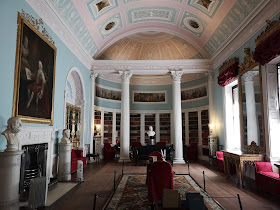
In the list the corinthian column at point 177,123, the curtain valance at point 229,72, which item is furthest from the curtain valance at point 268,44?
the corinthian column at point 177,123

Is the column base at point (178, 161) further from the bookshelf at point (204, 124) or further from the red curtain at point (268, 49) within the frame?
the red curtain at point (268, 49)

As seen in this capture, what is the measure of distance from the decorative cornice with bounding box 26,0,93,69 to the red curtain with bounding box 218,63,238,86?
23.8 ft

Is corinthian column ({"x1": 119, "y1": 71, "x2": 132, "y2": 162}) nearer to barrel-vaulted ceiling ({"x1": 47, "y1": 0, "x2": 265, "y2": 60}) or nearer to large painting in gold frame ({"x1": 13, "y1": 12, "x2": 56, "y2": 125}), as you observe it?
barrel-vaulted ceiling ({"x1": 47, "y1": 0, "x2": 265, "y2": 60})

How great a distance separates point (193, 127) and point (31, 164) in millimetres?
11667

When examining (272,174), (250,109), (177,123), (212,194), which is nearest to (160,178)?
(212,194)

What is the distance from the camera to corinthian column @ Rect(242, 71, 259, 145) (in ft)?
26.4

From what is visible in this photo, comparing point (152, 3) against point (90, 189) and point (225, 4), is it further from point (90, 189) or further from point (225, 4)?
point (90, 189)

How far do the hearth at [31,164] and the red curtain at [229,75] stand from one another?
8253mm

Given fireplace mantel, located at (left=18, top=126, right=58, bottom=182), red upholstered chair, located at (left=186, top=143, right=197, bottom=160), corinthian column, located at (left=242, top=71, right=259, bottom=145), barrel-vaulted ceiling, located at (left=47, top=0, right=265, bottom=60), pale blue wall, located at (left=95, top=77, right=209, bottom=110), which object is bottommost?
red upholstered chair, located at (left=186, top=143, right=197, bottom=160)

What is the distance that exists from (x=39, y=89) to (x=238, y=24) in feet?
26.6

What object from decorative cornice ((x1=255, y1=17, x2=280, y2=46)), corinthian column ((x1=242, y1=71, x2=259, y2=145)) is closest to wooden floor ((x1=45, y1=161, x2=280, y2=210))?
corinthian column ((x1=242, y1=71, x2=259, y2=145))

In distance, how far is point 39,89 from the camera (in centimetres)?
695

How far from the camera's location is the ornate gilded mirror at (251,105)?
25.1 ft

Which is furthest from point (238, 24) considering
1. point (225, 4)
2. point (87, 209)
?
point (87, 209)
